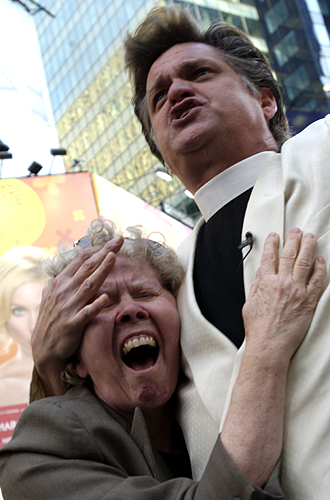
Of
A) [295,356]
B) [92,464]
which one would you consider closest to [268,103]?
[295,356]

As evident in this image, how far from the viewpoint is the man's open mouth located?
1.78 metres

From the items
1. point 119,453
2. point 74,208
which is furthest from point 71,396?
point 74,208

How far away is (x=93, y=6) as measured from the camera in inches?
1185

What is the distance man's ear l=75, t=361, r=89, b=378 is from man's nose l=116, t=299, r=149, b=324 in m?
0.22

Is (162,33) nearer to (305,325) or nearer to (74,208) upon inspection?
(305,325)

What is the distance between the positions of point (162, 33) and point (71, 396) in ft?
5.17

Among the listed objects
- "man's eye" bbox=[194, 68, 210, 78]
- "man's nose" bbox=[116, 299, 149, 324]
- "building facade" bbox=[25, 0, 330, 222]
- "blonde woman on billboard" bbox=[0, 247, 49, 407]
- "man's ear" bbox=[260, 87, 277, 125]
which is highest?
"man's eye" bbox=[194, 68, 210, 78]

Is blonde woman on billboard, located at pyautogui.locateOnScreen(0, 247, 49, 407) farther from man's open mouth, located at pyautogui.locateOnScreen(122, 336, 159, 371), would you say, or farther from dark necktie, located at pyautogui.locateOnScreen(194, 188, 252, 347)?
dark necktie, located at pyautogui.locateOnScreen(194, 188, 252, 347)

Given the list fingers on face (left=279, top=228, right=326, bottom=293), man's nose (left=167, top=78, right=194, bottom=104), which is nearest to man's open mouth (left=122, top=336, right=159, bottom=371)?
fingers on face (left=279, top=228, right=326, bottom=293)

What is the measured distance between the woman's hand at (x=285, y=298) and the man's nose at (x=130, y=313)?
46 centimetres

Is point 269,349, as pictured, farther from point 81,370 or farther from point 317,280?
point 81,370

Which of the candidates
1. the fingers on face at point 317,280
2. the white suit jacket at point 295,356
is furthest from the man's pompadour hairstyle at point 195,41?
the fingers on face at point 317,280

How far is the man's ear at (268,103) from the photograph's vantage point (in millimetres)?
2336

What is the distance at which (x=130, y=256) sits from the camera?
2016 millimetres
